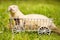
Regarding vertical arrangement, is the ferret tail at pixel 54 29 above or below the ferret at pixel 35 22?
below

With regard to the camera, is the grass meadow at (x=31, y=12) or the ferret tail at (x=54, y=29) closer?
the grass meadow at (x=31, y=12)

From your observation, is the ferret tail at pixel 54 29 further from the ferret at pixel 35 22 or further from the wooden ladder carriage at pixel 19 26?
the wooden ladder carriage at pixel 19 26

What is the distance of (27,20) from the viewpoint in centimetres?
253

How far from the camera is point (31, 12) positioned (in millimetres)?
3156

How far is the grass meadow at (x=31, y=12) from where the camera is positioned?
7.63 ft

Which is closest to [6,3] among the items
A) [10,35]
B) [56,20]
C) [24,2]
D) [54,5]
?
[24,2]

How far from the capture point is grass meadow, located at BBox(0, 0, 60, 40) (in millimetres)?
2326

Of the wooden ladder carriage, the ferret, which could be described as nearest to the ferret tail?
the ferret

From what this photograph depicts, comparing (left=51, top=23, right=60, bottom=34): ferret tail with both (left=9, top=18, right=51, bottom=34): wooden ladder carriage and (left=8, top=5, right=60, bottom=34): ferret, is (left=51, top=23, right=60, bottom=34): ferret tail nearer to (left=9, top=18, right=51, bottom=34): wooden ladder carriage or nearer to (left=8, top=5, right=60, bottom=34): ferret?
(left=8, top=5, right=60, bottom=34): ferret

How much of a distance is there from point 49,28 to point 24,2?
1268 millimetres

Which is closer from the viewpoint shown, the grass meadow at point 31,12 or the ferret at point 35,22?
the grass meadow at point 31,12

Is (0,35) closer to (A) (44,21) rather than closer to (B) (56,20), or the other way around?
(A) (44,21)

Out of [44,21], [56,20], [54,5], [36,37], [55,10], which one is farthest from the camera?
[54,5]

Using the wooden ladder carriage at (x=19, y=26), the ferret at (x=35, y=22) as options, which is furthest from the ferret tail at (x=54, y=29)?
the wooden ladder carriage at (x=19, y=26)
